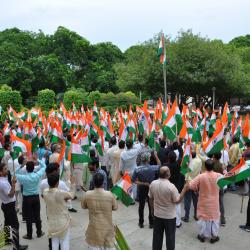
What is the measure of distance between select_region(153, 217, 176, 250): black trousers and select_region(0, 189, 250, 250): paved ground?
837 millimetres

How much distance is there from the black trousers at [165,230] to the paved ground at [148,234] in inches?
33.0

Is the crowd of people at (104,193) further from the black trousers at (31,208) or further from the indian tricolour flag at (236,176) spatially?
the indian tricolour flag at (236,176)

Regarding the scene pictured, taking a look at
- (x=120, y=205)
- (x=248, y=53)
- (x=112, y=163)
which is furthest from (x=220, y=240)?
(x=248, y=53)

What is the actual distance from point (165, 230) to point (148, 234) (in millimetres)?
1548

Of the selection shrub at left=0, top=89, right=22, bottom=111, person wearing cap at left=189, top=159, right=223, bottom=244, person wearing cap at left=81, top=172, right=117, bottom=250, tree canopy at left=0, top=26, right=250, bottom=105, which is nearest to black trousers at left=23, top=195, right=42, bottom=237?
person wearing cap at left=81, top=172, right=117, bottom=250

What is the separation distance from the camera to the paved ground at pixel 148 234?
6766 millimetres

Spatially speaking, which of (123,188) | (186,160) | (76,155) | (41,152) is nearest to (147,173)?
(186,160)

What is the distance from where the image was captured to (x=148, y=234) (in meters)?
7.28

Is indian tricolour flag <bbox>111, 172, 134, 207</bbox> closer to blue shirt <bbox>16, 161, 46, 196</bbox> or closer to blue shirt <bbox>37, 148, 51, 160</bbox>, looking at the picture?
blue shirt <bbox>16, 161, 46, 196</bbox>

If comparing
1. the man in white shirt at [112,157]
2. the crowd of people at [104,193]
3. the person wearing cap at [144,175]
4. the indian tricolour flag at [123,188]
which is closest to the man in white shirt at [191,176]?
the crowd of people at [104,193]

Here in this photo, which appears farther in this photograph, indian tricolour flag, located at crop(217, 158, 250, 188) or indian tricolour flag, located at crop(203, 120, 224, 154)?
indian tricolour flag, located at crop(203, 120, 224, 154)

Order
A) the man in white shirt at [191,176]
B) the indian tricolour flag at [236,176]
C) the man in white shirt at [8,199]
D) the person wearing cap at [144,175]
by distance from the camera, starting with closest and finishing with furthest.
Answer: the indian tricolour flag at [236,176] → the man in white shirt at [8,199] → the person wearing cap at [144,175] → the man in white shirt at [191,176]

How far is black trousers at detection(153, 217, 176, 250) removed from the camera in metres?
5.75

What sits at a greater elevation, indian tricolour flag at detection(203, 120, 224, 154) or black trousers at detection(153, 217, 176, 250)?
indian tricolour flag at detection(203, 120, 224, 154)
